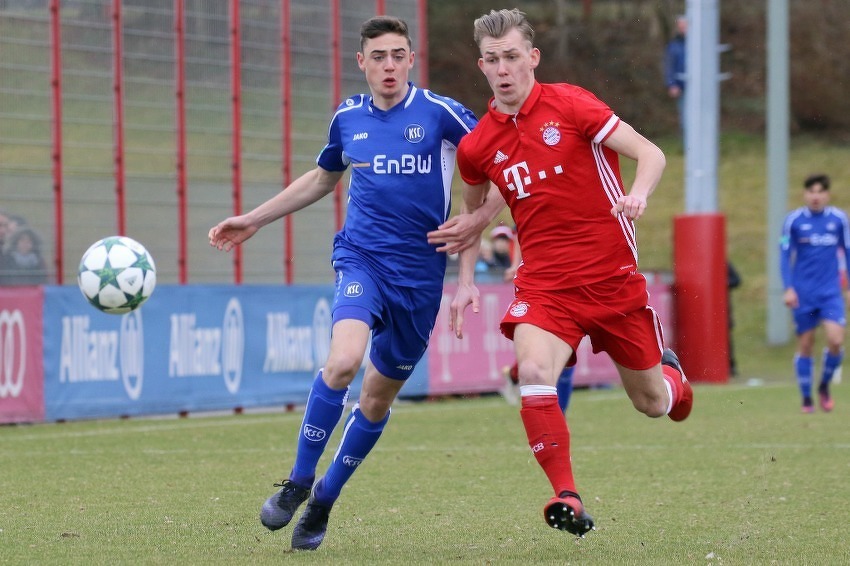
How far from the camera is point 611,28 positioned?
136 ft

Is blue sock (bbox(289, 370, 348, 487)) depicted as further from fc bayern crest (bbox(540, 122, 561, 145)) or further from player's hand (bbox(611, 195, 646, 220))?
player's hand (bbox(611, 195, 646, 220))

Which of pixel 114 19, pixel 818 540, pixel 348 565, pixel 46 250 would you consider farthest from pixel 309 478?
pixel 114 19

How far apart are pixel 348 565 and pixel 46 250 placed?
30.9 feet

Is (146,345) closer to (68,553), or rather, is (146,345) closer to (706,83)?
(68,553)

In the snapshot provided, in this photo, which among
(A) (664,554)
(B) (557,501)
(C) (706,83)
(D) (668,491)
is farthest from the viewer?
(C) (706,83)

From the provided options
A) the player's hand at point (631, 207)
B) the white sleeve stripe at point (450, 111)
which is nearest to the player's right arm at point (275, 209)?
the white sleeve stripe at point (450, 111)

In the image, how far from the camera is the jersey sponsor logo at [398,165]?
6.57 m

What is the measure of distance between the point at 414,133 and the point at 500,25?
0.73 meters

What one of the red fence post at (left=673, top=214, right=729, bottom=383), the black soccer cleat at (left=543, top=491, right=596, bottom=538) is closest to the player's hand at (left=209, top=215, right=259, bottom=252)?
the black soccer cleat at (left=543, top=491, right=596, bottom=538)

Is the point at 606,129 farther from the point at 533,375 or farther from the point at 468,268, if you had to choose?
the point at 533,375

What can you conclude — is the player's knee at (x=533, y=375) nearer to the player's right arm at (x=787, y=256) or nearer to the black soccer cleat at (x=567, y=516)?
the black soccer cleat at (x=567, y=516)

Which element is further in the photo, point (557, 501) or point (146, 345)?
point (146, 345)

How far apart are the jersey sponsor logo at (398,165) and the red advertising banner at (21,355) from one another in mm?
6993

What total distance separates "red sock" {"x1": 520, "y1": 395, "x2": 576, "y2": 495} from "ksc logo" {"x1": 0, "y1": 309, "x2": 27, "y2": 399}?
779cm
